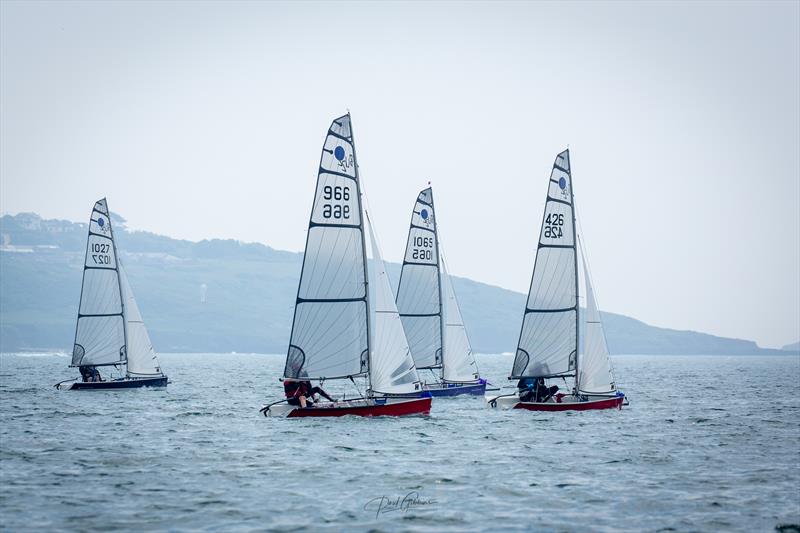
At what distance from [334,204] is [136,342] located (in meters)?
26.5

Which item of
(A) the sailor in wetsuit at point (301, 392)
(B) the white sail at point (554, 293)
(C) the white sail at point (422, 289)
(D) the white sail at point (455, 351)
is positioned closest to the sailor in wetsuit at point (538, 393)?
(B) the white sail at point (554, 293)

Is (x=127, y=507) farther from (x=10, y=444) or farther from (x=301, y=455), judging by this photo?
(x=10, y=444)

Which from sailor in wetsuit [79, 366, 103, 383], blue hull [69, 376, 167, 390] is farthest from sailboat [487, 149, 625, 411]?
sailor in wetsuit [79, 366, 103, 383]

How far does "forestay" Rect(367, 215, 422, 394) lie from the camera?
36781 mm

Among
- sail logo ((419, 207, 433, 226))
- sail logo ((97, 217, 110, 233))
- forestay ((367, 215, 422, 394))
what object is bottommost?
forestay ((367, 215, 422, 394))

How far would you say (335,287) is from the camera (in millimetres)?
37312

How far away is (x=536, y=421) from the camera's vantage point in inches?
1655

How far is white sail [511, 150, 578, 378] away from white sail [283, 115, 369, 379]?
9471 millimetres

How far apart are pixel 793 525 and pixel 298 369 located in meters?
21.3

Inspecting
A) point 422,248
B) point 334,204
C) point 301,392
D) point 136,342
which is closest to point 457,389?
point 422,248

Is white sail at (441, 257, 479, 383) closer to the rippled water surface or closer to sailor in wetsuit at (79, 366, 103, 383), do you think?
the rippled water surface

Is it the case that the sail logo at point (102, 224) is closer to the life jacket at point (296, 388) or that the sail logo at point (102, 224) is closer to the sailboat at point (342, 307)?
the sailboat at point (342, 307)

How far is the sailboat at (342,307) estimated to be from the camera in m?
36.8

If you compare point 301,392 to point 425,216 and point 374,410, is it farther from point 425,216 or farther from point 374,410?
point 425,216
